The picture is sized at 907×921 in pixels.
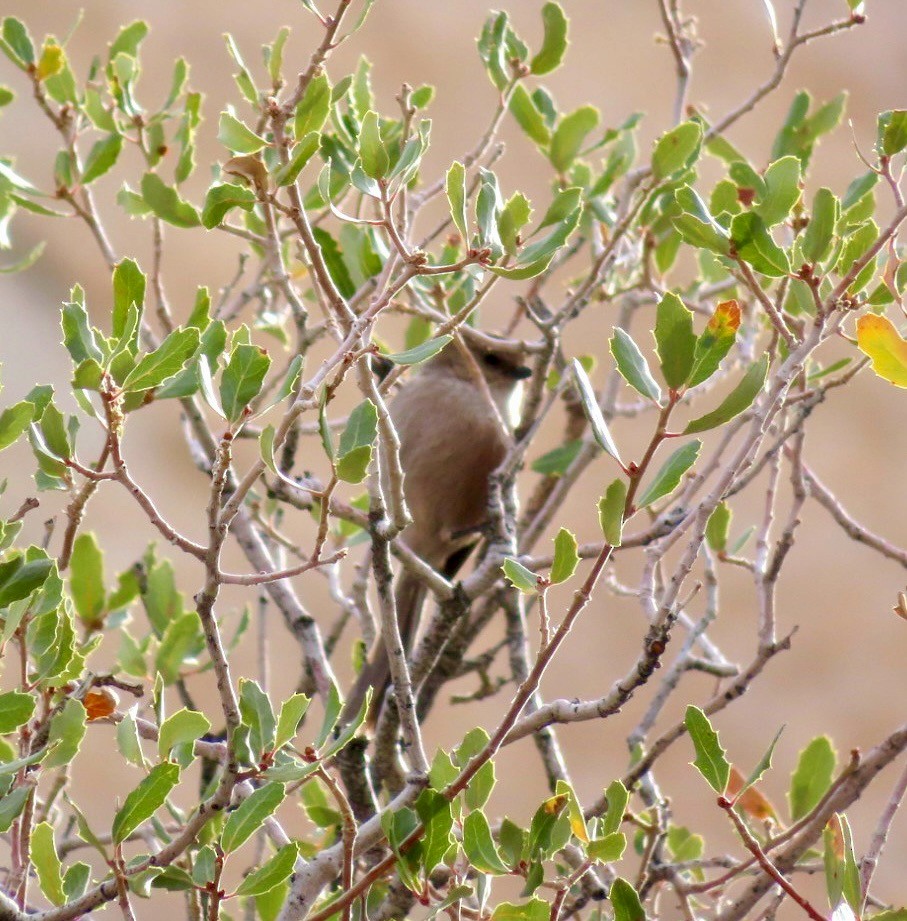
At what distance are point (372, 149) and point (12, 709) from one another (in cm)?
62

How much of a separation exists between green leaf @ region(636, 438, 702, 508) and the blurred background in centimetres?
361

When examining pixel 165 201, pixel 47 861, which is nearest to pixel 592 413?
pixel 47 861

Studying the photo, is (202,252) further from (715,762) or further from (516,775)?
(715,762)

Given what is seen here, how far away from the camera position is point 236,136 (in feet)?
3.93

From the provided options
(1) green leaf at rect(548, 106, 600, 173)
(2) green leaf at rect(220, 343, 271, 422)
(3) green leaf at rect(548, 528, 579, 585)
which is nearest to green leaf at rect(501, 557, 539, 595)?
(3) green leaf at rect(548, 528, 579, 585)

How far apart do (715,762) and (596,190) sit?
114cm

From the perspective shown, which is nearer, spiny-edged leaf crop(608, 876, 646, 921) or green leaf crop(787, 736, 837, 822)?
spiny-edged leaf crop(608, 876, 646, 921)

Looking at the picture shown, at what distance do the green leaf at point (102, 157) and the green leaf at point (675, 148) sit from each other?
0.77 m

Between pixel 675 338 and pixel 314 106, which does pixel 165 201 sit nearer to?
pixel 314 106

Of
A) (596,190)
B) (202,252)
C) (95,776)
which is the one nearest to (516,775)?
(95,776)

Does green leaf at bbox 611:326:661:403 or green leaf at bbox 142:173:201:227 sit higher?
green leaf at bbox 142:173:201:227

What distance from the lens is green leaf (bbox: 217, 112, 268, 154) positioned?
1.19 metres

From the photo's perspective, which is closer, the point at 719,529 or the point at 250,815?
the point at 250,815

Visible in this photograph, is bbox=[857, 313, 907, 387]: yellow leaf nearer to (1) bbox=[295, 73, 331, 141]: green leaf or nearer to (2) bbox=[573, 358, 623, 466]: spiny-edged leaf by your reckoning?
(2) bbox=[573, 358, 623, 466]: spiny-edged leaf
